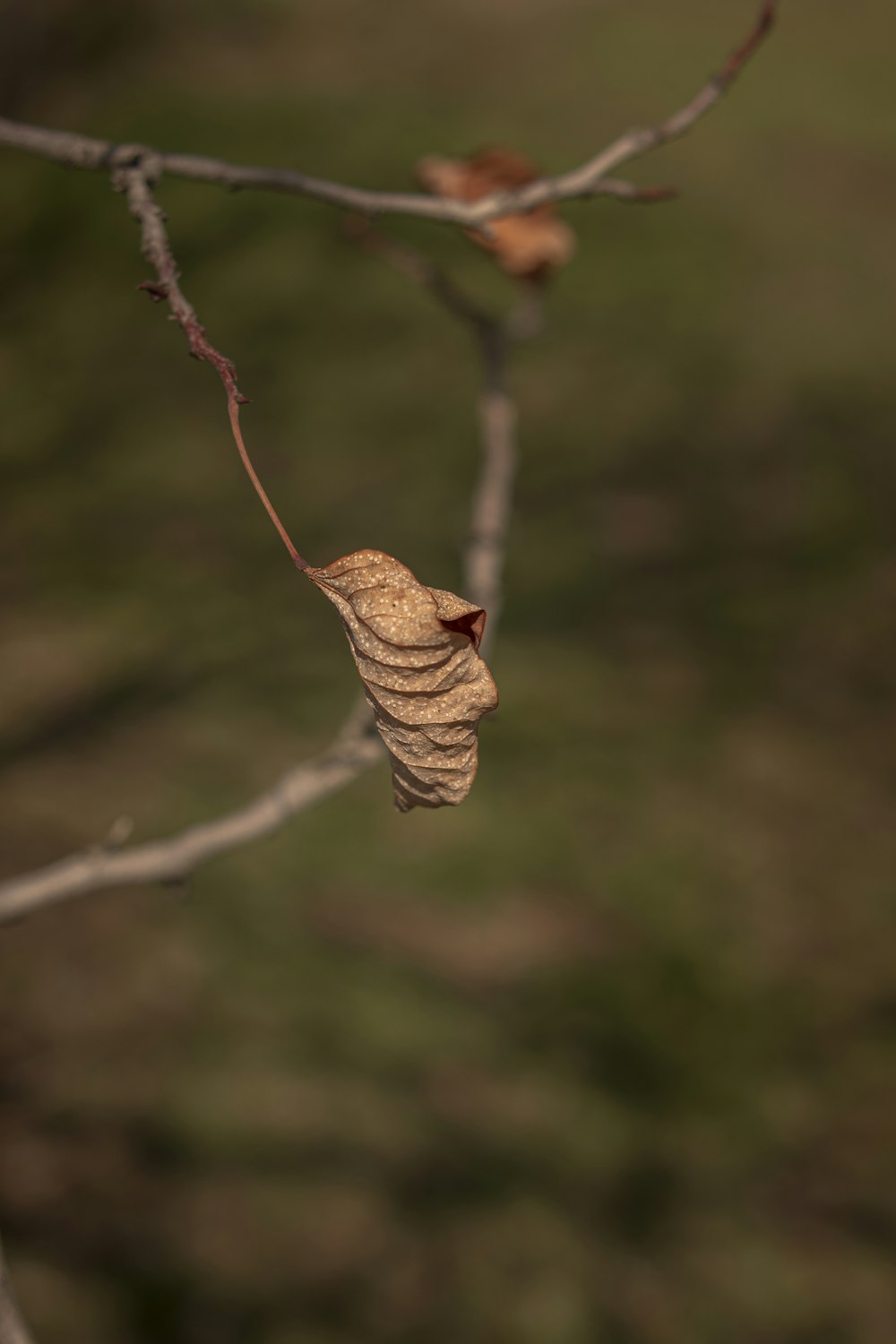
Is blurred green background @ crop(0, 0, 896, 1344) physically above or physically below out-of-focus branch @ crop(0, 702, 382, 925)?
below

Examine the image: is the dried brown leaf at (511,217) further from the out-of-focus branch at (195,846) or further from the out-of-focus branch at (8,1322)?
the out-of-focus branch at (8,1322)

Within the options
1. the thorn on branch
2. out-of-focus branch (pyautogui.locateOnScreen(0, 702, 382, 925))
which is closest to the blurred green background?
out-of-focus branch (pyautogui.locateOnScreen(0, 702, 382, 925))

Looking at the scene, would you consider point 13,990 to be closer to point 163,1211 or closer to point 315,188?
point 163,1211

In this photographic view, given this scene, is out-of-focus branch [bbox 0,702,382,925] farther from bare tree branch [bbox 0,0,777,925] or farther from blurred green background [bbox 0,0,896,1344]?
blurred green background [bbox 0,0,896,1344]

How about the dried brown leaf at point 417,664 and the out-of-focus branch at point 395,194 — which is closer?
the dried brown leaf at point 417,664

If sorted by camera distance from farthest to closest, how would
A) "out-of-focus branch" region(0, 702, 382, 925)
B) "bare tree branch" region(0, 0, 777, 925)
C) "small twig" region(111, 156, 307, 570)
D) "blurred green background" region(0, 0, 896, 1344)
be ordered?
"blurred green background" region(0, 0, 896, 1344)
"out-of-focus branch" region(0, 702, 382, 925)
"bare tree branch" region(0, 0, 777, 925)
"small twig" region(111, 156, 307, 570)

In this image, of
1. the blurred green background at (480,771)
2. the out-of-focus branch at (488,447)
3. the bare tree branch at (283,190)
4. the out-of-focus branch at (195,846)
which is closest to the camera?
the bare tree branch at (283,190)

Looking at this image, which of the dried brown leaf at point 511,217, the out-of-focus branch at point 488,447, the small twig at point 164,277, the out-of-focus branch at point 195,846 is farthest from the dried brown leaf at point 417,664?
the dried brown leaf at point 511,217
